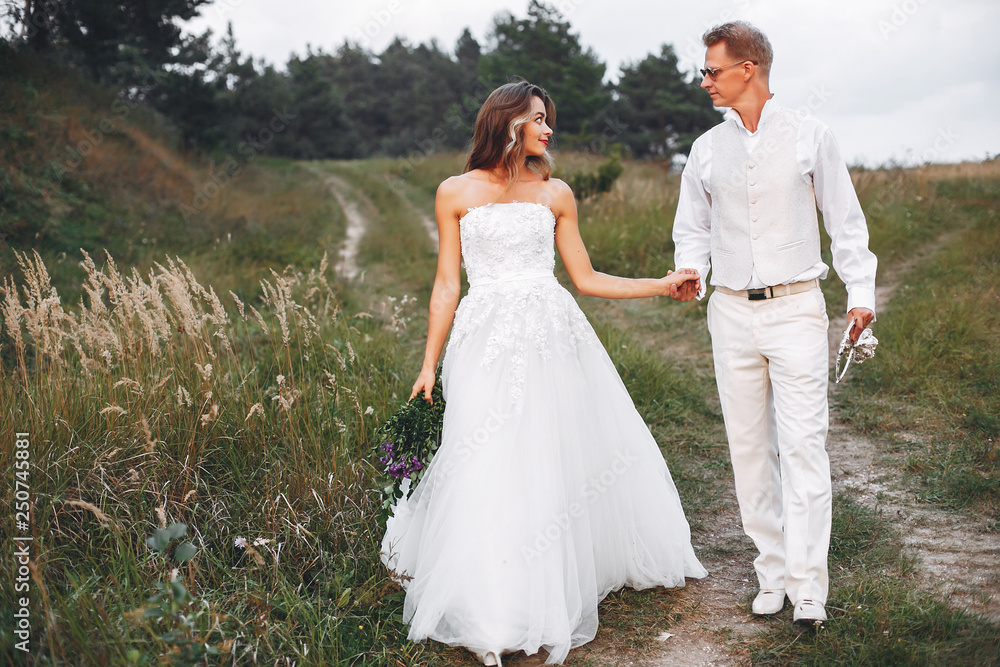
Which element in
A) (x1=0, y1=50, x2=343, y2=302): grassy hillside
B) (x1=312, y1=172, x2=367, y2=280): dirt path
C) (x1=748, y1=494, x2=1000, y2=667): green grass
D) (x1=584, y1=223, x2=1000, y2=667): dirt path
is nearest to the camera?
(x1=748, y1=494, x2=1000, y2=667): green grass

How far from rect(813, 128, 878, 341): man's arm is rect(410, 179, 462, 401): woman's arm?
1.57 m

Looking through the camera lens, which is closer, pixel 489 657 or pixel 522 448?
pixel 489 657

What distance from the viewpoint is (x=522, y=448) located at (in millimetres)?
2875

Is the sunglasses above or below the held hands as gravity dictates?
above

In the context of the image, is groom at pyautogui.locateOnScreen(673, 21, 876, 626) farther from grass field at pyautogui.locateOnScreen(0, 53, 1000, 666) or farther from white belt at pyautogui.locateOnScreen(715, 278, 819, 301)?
grass field at pyautogui.locateOnScreen(0, 53, 1000, 666)

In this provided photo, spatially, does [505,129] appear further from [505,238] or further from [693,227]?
[693,227]

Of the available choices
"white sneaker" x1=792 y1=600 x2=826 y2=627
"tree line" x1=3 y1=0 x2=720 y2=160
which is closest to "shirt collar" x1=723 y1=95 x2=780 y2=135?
"white sneaker" x1=792 y1=600 x2=826 y2=627

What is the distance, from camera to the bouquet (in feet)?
10.4

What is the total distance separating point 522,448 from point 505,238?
3.13 feet

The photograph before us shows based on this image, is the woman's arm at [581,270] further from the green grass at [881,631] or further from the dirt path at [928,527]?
the dirt path at [928,527]

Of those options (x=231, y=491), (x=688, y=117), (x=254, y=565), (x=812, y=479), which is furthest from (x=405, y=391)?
(x=688, y=117)

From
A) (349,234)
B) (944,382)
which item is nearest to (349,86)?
(349,234)

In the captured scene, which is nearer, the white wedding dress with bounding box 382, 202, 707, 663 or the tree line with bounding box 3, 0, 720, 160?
the white wedding dress with bounding box 382, 202, 707, 663

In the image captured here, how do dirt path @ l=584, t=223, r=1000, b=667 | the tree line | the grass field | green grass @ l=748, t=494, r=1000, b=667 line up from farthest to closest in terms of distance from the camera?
1. the tree line
2. dirt path @ l=584, t=223, r=1000, b=667
3. the grass field
4. green grass @ l=748, t=494, r=1000, b=667
